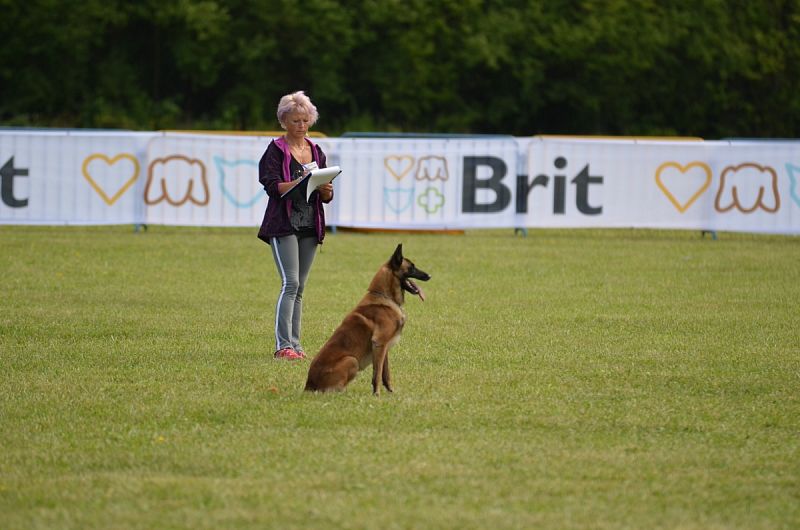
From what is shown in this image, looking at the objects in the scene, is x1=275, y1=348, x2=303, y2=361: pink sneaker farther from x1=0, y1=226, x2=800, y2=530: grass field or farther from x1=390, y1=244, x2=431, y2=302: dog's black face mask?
x1=390, y1=244, x2=431, y2=302: dog's black face mask

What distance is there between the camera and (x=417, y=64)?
41469 millimetres

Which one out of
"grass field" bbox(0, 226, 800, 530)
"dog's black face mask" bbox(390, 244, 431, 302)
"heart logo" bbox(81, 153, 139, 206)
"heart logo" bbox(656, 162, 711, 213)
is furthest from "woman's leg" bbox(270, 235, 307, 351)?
"heart logo" bbox(656, 162, 711, 213)

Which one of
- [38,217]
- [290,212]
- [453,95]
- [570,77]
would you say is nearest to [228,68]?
[453,95]

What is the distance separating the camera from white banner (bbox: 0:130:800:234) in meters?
18.8

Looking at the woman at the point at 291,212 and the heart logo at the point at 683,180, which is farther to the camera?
the heart logo at the point at 683,180

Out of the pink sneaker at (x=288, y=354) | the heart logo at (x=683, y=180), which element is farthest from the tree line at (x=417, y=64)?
the pink sneaker at (x=288, y=354)

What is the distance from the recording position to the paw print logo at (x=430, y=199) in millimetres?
19375

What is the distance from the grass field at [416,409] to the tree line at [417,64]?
26554 mm

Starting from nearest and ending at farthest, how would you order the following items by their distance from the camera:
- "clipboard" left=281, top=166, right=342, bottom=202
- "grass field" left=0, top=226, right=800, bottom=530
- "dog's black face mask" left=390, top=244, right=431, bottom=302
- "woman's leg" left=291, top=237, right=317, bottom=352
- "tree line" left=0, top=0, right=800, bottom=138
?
1. "grass field" left=0, top=226, right=800, bottom=530
2. "dog's black face mask" left=390, top=244, right=431, bottom=302
3. "clipboard" left=281, top=166, right=342, bottom=202
4. "woman's leg" left=291, top=237, right=317, bottom=352
5. "tree line" left=0, top=0, right=800, bottom=138

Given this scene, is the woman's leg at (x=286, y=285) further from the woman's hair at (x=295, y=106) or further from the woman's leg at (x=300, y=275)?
the woman's hair at (x=295, y=106)

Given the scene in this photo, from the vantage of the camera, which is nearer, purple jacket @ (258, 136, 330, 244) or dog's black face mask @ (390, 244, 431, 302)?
dog's black face mask @ (390, 244, 431, 302)

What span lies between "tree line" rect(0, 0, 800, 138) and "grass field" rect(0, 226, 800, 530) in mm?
26554

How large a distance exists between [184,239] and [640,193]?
712 centimetres

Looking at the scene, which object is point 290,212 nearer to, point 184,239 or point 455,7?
point 184,239
